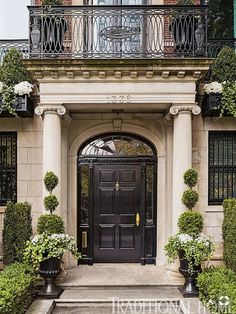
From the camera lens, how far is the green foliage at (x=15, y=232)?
7258mm

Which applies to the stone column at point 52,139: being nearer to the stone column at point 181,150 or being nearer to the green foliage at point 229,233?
the stone column at point 181,150

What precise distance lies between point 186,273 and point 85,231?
9.30 feet

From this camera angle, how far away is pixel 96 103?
23.9 ft

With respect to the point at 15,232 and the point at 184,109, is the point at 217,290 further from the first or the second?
the point at 15,232

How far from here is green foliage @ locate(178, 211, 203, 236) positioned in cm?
678

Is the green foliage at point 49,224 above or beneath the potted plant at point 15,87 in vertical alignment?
beneath

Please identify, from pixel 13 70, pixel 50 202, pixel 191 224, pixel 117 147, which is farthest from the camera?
pixel 117 147

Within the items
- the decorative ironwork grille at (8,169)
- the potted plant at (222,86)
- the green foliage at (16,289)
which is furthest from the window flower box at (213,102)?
the green foliage at (16,289)

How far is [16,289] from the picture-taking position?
5.38m

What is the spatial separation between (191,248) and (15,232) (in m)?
3.43

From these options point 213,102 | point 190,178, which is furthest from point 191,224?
point 213,102

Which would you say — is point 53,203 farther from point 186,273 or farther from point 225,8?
point 225,8

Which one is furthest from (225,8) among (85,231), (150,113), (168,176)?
(85,231)

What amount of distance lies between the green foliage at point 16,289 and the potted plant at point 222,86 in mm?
4720
